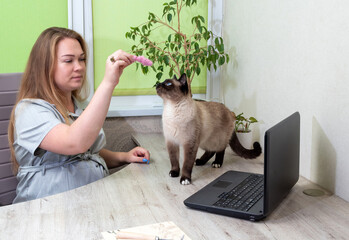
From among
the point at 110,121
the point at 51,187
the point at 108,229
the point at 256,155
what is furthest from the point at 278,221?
the point at 110,121

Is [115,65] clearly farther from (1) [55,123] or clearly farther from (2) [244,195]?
(2) [244,195]

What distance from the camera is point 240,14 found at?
189cm

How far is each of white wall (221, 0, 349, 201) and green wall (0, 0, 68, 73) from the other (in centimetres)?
98

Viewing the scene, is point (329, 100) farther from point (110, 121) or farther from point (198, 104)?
point (110, 121)

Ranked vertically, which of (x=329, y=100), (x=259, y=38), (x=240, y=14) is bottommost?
(x=329, y=100)

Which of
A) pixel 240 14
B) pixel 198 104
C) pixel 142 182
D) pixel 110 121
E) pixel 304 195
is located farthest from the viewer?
pixel 110 121

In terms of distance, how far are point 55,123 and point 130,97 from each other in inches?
36.7

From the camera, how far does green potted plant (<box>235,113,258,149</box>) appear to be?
5.38 feet

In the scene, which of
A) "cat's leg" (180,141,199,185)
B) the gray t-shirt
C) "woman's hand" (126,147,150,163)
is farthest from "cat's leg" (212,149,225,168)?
the gray t-shirt

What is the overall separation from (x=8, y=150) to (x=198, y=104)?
0.79 metres

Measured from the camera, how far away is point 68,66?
1.44 m

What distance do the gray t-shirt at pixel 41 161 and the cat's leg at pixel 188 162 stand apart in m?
0.37

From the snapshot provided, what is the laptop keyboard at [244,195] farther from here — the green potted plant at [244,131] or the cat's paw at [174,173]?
the green potted plant at [244,131]

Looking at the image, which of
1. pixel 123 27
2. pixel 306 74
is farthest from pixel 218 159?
pixel 123 27
